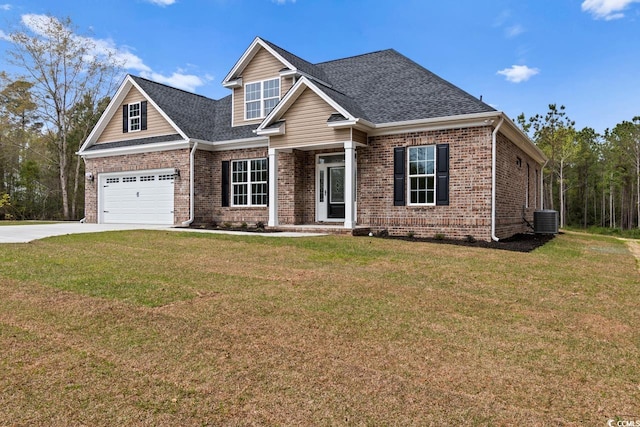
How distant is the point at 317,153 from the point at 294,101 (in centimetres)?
208

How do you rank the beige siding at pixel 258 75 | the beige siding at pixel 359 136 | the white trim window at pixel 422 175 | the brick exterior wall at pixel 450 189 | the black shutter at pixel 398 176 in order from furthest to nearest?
1. the beige siding at pixel 258 75
2. the black shutter at pixel 398 176
3. the beige siding at pixel 359 136
4. the white trim window at pixel 422 175
5. the brick exterior wall at pixel 450 189

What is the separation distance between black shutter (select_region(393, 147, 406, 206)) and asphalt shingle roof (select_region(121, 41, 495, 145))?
103 cm

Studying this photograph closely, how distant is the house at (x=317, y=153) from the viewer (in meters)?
12.4

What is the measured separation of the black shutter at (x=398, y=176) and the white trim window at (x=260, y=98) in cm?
558

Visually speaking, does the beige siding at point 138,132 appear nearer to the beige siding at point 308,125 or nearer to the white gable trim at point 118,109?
the white gable trim at point 118,109

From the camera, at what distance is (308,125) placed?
13.6 meters

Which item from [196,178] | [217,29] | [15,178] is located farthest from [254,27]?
[15,178]

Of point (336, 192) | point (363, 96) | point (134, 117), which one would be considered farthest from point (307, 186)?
point (134, 117)

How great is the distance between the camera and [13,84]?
2992 cm

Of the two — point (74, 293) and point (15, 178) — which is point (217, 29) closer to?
point (74, 293)

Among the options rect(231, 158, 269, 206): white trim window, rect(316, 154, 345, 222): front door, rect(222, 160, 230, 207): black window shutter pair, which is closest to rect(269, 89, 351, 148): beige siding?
rect(316, 154, 345, 222): front door

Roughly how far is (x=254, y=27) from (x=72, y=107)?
20.2m

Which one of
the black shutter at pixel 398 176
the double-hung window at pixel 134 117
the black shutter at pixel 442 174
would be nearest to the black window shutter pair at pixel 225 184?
the double-hung window at pixel 134 117

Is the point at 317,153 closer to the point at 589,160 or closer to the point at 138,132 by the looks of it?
the point at 138,132
